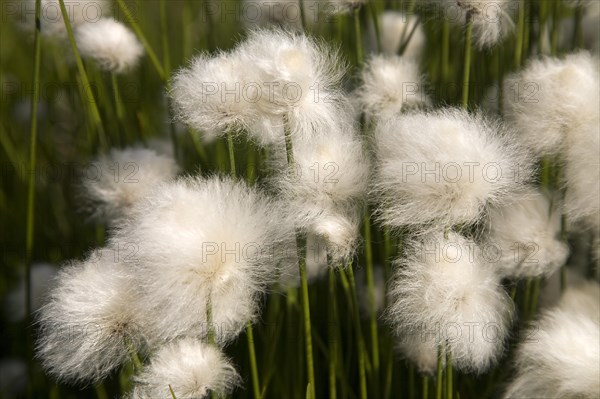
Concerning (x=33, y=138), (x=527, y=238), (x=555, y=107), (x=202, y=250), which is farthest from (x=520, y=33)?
(x=33, y=138)

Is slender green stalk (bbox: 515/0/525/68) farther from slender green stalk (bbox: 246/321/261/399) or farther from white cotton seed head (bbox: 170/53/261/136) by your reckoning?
slender green stalk (bbox: 246/321/261/399)

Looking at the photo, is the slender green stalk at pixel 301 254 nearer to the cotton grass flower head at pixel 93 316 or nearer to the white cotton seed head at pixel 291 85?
the white cotton seed head at pixel 291 85

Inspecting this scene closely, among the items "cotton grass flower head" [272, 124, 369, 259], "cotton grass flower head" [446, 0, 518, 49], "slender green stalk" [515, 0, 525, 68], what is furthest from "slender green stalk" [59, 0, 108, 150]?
"slender green stalk" [515, 0, 525, 68]

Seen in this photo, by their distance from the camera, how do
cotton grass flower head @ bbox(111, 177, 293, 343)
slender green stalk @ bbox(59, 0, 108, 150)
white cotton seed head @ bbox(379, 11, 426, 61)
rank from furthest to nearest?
white cotton seed head @ bbox(379, 11, 426, 61) → slender green stalk @ bbox(59, 0, 108, 150) → cotton grass flower head @ bbox(111, 177, 293, 343)

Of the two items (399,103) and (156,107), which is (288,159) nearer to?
(399,103)

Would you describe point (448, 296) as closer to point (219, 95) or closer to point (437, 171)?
point (437, 171)

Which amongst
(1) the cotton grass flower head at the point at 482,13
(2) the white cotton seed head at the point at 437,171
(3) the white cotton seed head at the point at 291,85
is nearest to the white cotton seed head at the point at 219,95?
(3) the white cotton seed head at the point at 291,85

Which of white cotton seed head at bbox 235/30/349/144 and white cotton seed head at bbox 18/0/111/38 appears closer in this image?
white cotton seed head at bbox 235/30/349/144
